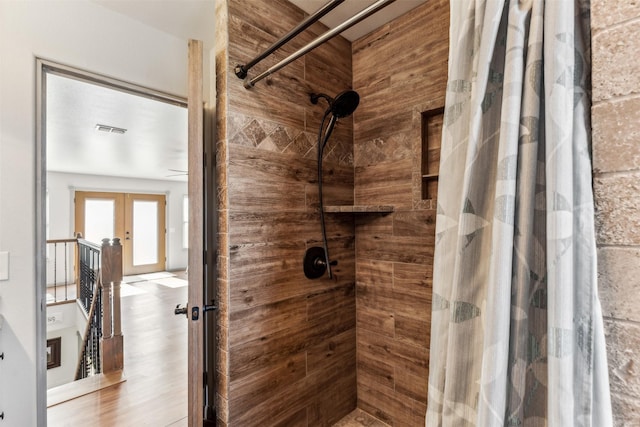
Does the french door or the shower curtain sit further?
the french door

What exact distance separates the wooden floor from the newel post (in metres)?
0.22

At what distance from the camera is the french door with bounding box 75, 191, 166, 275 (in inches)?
270

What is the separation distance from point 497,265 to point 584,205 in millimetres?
195

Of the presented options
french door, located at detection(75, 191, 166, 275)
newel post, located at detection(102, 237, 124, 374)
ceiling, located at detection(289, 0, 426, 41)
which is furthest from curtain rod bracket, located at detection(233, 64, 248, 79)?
french door, located at detection(75, 191, 166, 275)

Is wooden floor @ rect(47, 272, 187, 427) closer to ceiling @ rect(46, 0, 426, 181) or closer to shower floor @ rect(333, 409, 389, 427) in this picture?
shower floor @ rect(333, 409, 389, 427)

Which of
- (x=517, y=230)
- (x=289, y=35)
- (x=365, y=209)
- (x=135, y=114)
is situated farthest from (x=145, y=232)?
(x=517, y=230)

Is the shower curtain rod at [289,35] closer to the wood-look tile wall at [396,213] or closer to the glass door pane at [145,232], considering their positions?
the wood-look tile wall at [396,213]

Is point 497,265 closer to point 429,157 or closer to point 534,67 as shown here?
point 534,67

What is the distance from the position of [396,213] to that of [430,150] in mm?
421

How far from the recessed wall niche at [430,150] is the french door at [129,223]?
771 cm

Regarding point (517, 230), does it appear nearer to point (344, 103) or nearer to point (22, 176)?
point (344, 103)

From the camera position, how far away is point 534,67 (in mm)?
619

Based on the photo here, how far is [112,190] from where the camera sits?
7148 millimetres

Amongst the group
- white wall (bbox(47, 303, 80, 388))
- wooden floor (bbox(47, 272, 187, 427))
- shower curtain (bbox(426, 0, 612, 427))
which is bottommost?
white wall (bbox(47, 303, 80, 388))
